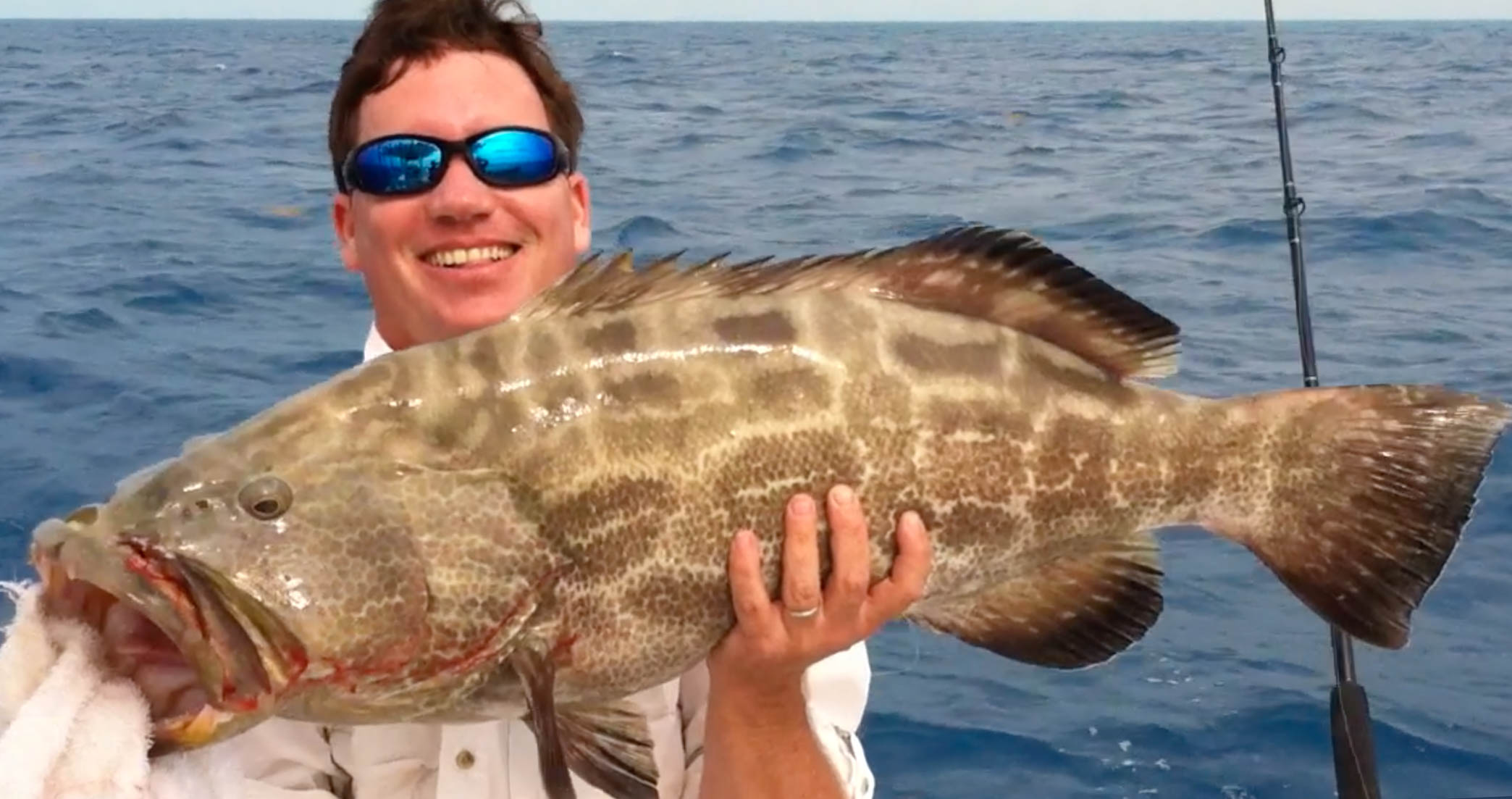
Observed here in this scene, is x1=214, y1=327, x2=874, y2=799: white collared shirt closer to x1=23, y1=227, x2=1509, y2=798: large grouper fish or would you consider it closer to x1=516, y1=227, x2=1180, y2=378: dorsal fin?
x1=23, y1=227, x2=1509, y2=798: large grouper fish

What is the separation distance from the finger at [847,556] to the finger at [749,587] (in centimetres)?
11

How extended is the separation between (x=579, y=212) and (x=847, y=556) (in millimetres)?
1512

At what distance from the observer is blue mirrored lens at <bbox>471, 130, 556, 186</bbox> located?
3020 millimetres

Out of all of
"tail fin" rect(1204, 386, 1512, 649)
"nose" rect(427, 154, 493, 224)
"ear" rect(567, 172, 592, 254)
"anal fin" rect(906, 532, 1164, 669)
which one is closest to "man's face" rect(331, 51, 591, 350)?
"nose" rect(427, 154, 493, 224)

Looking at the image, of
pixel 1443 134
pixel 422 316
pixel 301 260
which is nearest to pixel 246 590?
pixel 422 316

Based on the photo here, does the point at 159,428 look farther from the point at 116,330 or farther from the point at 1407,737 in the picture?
the point at 1407,737

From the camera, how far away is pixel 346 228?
3311 millimetres

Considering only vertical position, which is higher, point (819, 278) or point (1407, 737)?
point (819, 278)

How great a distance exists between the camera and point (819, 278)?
2.38m

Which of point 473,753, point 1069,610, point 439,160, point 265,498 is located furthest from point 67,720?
point 1069,610

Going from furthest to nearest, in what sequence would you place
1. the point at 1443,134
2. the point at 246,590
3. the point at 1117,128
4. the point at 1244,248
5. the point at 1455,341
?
the point at 1117,128, the point at 1443,134, the point at 1244,248, the point at 1455,341, the point at 246,590

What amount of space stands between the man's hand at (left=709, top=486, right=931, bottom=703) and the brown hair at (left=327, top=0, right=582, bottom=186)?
1370 millimetres

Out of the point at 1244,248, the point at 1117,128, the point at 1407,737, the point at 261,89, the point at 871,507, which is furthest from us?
the point at 261,89

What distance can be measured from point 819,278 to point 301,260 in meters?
11.4
